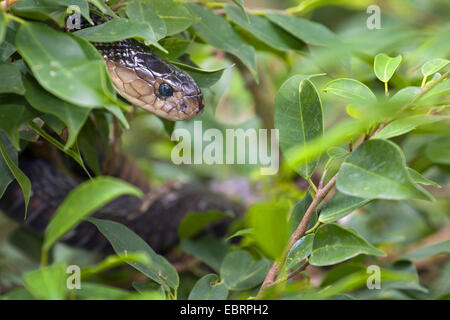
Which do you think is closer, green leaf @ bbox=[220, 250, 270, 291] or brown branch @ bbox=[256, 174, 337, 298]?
brown branch @ bbox=[256, 174, 337, 298]

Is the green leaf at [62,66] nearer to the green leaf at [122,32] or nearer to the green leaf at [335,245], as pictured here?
the green leaf at [122,32]

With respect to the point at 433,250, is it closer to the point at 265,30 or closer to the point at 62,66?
the point at 265,30

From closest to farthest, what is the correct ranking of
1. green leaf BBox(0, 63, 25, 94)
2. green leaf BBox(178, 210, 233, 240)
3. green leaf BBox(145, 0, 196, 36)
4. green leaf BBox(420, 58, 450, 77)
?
1. green leaf BBox(0, 63, 25, 94)
2. green leaf BBox(420, 58, 450, 77)
3. green leaf BBox(145, 0, 196, 36)
4. green leaf BBox(178, 210, 233, 240)

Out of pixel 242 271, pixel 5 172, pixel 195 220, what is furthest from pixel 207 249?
pixel 5 172

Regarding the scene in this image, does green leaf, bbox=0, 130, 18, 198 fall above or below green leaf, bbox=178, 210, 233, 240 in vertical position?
above

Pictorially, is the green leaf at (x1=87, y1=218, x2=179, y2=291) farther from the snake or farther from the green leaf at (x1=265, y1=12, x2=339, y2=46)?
the green leaf at (x1=265, y1=12, x2=339, y2=46)

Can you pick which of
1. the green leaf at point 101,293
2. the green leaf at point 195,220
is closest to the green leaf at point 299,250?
the green leaf at point 101,293

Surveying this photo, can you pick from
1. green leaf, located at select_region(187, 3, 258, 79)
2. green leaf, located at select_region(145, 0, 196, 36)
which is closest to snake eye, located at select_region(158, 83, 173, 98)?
green leaf, located at select_region(187, 3, 258, 79)

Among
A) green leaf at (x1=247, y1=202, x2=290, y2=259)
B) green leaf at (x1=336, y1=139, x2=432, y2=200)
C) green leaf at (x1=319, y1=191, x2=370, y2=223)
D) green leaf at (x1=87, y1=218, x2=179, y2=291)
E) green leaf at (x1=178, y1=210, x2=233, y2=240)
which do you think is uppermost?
green leaf at (x1=336, y1=139, x2=432, y2=200)
